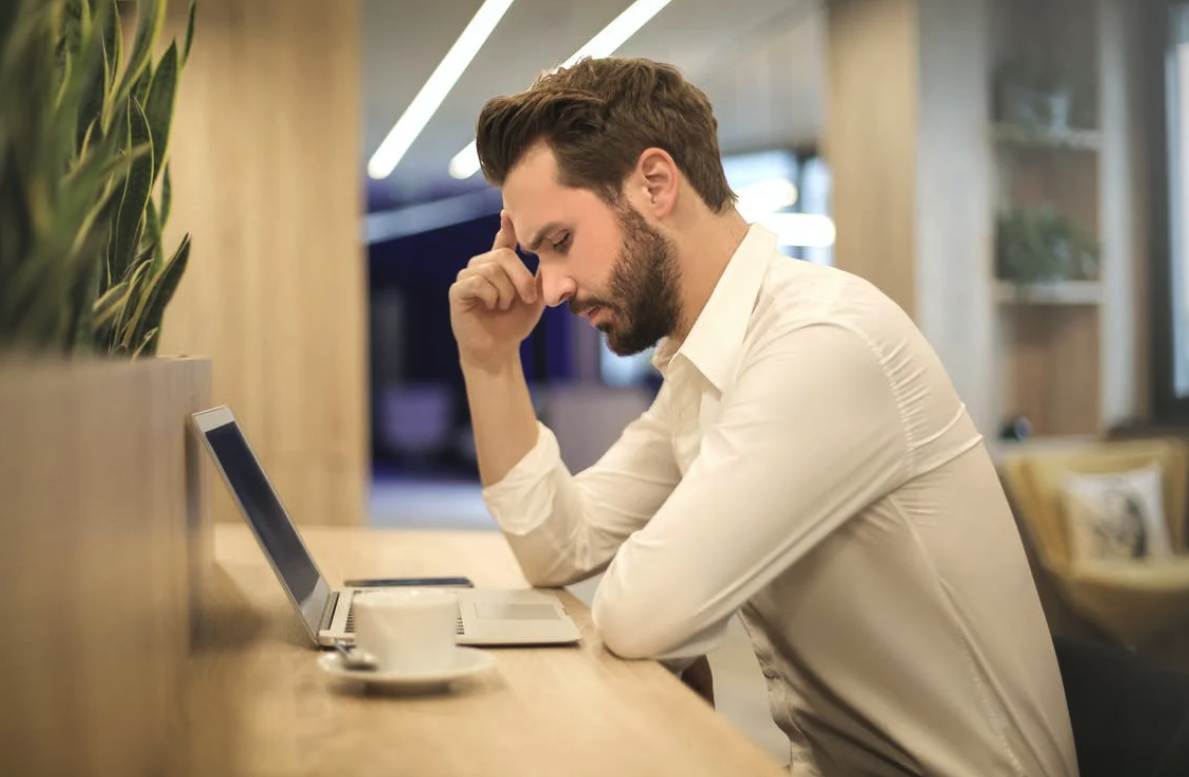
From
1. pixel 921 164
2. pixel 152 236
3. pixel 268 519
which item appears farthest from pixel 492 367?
pixel 921 164

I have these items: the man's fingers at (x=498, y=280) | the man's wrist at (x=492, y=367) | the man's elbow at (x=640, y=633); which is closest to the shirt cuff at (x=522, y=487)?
the man's wrist at (x=492, y=367)

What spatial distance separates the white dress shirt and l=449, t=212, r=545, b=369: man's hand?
14.7 inches

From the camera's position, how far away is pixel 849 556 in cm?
135

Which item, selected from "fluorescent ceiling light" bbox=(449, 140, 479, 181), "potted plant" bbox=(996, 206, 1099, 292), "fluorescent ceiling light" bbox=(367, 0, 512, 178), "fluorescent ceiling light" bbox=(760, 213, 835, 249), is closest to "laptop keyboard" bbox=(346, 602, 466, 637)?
"potted plant" bbox=(996, 206, 1099, 292)

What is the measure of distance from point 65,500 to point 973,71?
4.78 meters

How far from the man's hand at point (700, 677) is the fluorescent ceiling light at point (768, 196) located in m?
7.60

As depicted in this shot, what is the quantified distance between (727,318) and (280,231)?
10.2 ft

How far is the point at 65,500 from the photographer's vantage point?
62 centimetres

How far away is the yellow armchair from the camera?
400 cm

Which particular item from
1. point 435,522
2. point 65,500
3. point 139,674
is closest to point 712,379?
point 139,674

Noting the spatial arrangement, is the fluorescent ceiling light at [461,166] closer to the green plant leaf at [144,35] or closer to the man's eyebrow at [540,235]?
the man's eyebrow at [540,235]

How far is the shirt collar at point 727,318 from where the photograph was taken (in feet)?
4.87

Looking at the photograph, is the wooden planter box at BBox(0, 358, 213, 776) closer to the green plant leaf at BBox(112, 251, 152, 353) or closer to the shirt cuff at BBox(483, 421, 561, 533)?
the green plant leaf at BBox(112, 251, 152, 353)

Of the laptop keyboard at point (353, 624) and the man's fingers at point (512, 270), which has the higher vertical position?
the man's fingers at point (512, 270)
